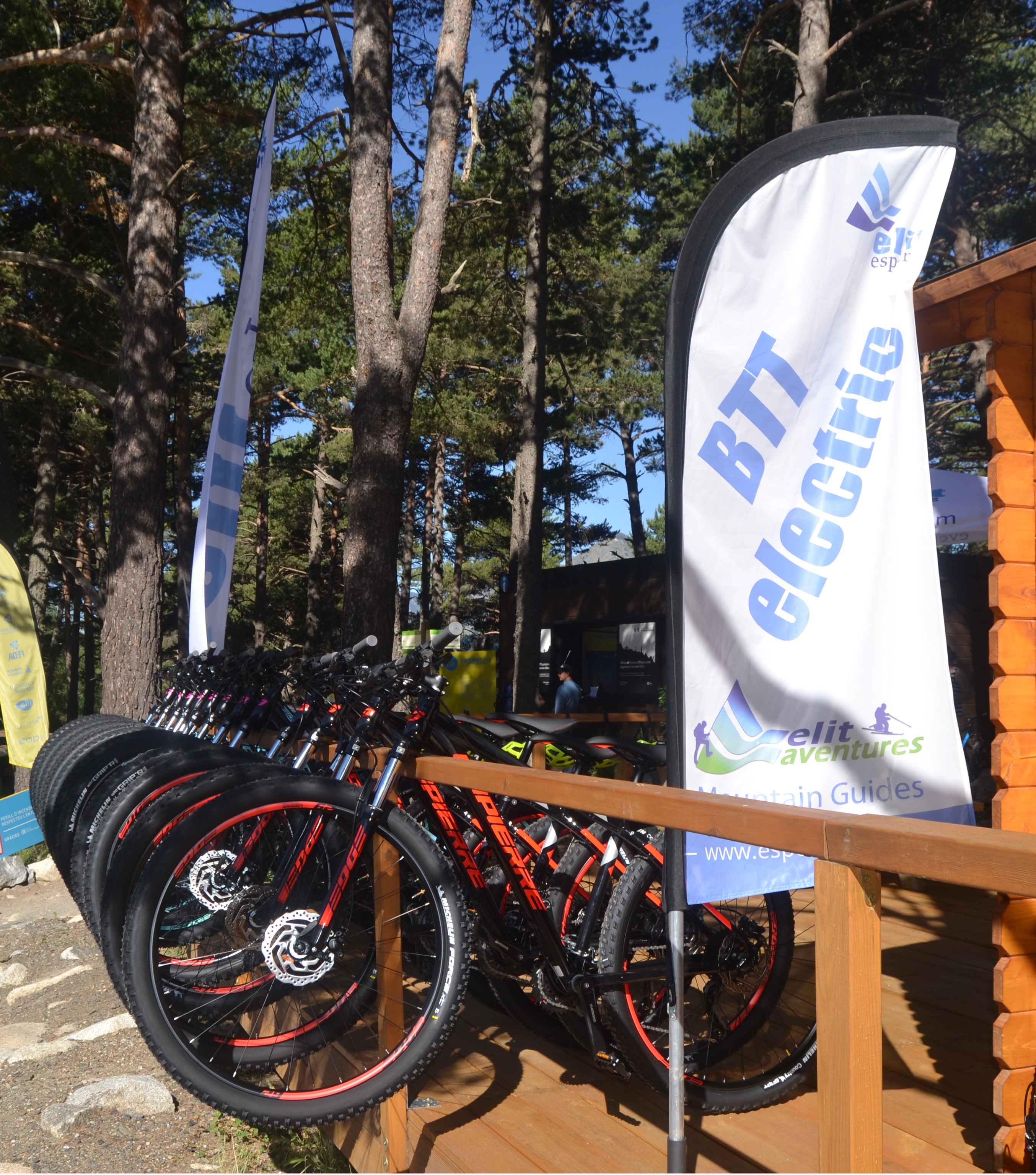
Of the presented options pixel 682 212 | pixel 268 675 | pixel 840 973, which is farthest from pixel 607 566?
pixel 840 973

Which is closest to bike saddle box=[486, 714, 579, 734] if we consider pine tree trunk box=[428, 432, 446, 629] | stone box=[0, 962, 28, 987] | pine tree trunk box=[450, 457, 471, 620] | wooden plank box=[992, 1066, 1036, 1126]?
wooden plank box=[992, 1066, 1036, 1126]

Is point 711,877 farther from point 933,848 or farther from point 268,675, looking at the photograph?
point 268,675

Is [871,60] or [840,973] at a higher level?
[871,60]

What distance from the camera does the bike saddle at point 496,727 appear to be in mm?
3523

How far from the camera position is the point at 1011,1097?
2420mm

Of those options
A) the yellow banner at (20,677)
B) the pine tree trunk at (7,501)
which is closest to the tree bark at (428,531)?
the pine tree trunk at (7,501)

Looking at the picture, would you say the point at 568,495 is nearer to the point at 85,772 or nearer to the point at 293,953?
the point at 85,772

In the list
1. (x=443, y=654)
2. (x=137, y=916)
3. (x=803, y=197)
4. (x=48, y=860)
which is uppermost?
(x=803, y=197)

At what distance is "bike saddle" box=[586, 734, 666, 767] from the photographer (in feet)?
10.7

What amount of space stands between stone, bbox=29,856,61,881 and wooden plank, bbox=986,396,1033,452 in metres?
10.4

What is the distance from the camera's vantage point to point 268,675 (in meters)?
4.27

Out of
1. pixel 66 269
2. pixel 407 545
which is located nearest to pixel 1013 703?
pixel 66 269

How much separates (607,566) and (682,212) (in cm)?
709

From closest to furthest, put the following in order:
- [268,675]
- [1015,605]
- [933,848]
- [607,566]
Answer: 1. [933,848]
2. [1015,605]
3. [268,675]
4. [607,566]
